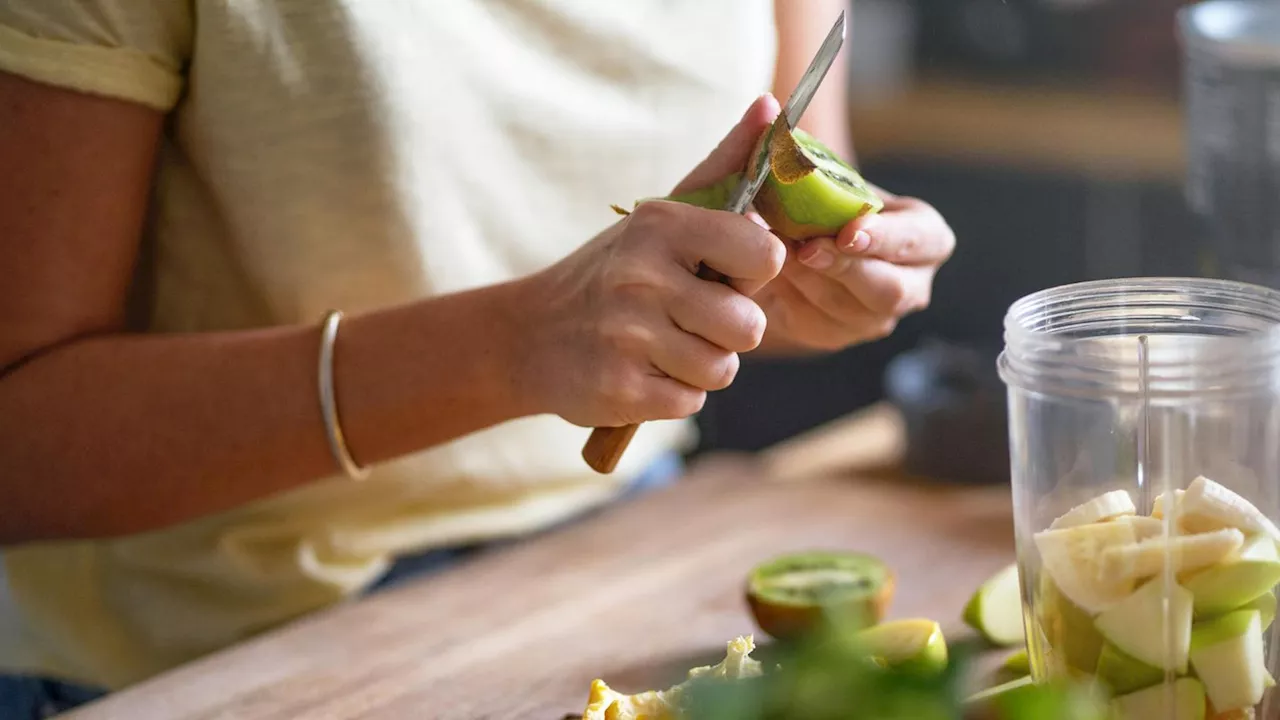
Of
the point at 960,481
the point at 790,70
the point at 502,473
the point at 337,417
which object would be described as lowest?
the point at 960,481

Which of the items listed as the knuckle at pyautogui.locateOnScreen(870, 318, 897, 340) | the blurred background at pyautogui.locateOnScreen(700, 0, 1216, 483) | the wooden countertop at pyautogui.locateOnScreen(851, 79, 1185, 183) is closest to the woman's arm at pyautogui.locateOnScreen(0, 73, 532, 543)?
the knuckle at pyautogui.locateOnScreen(870, 318, 897, 340)

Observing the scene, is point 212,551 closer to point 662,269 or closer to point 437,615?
point 437,615

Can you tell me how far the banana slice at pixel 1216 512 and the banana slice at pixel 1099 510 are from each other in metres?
0.03

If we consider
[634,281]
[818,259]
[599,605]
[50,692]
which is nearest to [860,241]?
[818,259]

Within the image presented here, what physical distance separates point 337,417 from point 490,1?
1.00 feet

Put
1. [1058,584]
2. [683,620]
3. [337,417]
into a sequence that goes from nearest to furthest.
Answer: [1058,584]
[337,417]
[683,620]

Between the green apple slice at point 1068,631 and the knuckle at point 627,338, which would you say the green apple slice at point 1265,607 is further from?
the knuckle at point 627,338

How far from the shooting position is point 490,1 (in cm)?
90

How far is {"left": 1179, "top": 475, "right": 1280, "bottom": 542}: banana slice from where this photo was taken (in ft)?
1.96

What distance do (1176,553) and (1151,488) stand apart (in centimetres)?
5

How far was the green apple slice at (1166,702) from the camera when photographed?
598 mm

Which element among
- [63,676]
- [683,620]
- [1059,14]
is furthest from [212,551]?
[1059,14]

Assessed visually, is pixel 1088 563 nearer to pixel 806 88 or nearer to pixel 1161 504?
pixel 1161 504

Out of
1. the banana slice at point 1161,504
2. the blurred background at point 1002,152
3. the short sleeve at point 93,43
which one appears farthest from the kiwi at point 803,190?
the blurred background at point 1002,152
